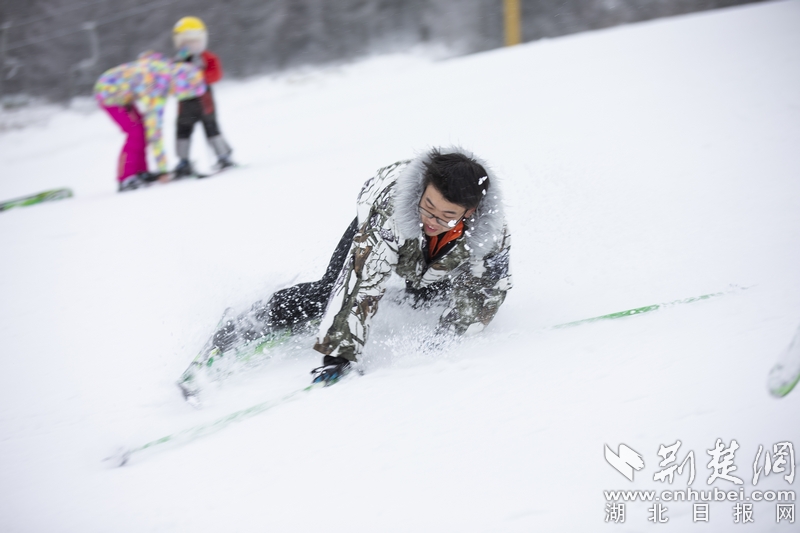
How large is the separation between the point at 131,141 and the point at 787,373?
12.8 ft

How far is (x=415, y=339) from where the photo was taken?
201 centimetres

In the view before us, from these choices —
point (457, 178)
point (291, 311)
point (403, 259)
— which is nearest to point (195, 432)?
point (291, 311)

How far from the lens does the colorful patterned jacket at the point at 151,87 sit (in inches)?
155

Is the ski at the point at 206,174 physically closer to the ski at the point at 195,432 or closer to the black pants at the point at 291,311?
the black pants at the point at 291,311

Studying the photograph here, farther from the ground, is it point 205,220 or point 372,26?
point 372,26

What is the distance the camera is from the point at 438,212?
163cm

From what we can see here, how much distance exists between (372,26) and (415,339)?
19.9 ft

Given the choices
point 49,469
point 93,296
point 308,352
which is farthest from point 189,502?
point 93,296

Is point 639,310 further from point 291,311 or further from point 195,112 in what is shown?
point 195,112

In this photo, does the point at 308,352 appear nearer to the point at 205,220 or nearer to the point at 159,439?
the point at 159,439

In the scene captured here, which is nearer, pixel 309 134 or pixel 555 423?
pixel 555 423

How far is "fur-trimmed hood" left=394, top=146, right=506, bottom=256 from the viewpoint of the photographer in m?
1.68

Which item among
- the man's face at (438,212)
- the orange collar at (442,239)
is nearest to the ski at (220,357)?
the orange collar at (442,239)

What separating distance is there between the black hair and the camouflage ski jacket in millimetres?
47
